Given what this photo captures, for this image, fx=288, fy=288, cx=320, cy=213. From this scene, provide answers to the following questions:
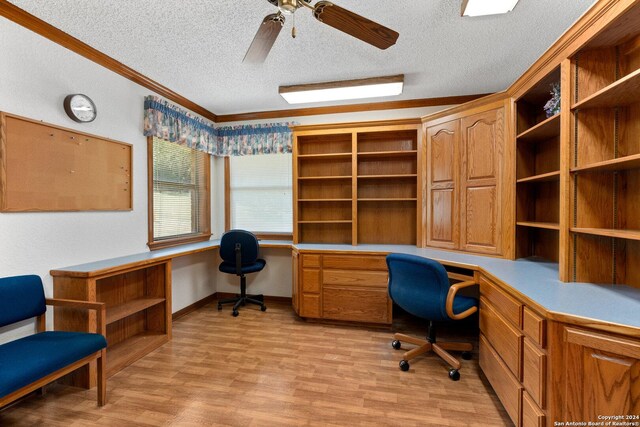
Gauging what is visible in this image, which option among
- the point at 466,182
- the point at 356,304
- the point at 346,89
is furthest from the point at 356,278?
the point at 346,89

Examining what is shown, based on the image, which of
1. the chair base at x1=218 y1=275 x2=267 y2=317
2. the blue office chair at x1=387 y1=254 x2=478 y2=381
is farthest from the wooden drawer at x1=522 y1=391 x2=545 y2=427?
the chair base at x1=218 y1=275 x2=267 y2=317

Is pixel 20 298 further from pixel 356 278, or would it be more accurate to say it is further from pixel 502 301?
pixel 502 301

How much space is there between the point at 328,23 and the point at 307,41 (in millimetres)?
782

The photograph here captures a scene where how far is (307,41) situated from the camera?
87.0 inches

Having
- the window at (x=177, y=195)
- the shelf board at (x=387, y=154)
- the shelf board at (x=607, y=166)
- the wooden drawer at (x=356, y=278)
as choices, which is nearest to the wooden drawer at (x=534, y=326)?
the shelf board at (x=607, y=166)

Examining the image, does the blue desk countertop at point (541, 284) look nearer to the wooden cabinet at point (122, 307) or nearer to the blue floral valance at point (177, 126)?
the wooden cabinet at point (122, 307)

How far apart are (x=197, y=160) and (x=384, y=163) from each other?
2.42m

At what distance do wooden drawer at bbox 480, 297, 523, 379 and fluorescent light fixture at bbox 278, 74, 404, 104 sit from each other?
6.90 ft

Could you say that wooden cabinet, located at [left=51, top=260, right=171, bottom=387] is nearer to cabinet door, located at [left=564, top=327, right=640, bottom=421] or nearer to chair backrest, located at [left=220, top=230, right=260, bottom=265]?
chair backrest, located at [left=220, top=230, right=260, bottom=265]

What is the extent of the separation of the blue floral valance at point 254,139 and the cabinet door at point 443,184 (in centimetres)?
175

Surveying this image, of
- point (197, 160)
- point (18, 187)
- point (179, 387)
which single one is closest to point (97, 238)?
point (18, 187)

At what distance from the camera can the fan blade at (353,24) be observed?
1.41 meters

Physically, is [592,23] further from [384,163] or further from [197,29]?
[197,29]

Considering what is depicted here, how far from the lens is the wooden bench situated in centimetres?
142
